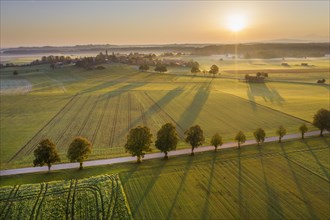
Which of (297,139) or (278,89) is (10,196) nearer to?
(297,139)

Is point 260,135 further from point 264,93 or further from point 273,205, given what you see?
point 264,93

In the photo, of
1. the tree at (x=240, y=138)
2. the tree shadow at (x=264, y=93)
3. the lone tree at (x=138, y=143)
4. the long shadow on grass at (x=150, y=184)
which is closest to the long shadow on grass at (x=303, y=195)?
the tree at (x=240, y=138)

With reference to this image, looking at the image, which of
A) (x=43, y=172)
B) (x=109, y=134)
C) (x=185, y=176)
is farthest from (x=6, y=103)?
(x=185, y=176)

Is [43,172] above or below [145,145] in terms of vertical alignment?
below

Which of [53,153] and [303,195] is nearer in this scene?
[303,195]

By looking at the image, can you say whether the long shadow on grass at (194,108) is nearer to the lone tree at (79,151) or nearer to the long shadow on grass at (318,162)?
the long shadow on grass at (318,162)

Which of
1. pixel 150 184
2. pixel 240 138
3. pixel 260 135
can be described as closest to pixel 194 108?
pixel 240 138

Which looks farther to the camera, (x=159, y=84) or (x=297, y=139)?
(x=159, y=84)
